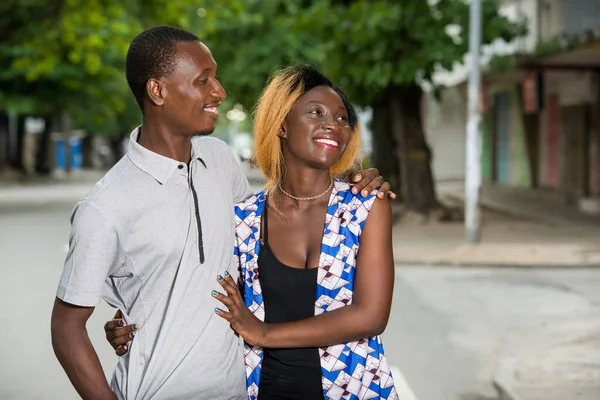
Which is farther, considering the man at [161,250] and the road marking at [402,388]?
the road marking at [402,388]

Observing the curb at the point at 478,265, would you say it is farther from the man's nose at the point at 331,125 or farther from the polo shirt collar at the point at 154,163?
the polo shirt collar at the point at 154,163

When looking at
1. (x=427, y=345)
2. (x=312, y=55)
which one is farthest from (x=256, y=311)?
(x=312, y=55)

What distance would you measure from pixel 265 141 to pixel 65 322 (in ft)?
2.80

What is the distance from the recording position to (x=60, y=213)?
25859 millimetres

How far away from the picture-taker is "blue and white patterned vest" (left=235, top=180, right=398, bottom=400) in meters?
2.89

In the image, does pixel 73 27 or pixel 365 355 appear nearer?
pixel 365 355

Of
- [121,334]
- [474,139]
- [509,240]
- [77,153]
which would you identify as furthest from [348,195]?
[77,153]

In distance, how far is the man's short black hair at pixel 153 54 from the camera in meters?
2.79

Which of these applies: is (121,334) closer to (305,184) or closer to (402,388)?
(305,184)

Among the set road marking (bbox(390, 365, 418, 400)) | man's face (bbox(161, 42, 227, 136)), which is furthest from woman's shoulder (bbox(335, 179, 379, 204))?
road marking (bbox(390, 365, 418, 400))

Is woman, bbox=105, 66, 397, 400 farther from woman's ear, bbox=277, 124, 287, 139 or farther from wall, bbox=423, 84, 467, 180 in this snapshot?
wall, bbox=423, 84, 467, 180

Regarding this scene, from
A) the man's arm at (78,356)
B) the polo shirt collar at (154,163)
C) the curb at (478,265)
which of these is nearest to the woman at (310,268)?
the man's arm at (78,356)

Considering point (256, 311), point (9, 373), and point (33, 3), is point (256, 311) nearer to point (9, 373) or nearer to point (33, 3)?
point (9, 373)

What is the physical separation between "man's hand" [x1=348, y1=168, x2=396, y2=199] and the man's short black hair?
647 millimetres
